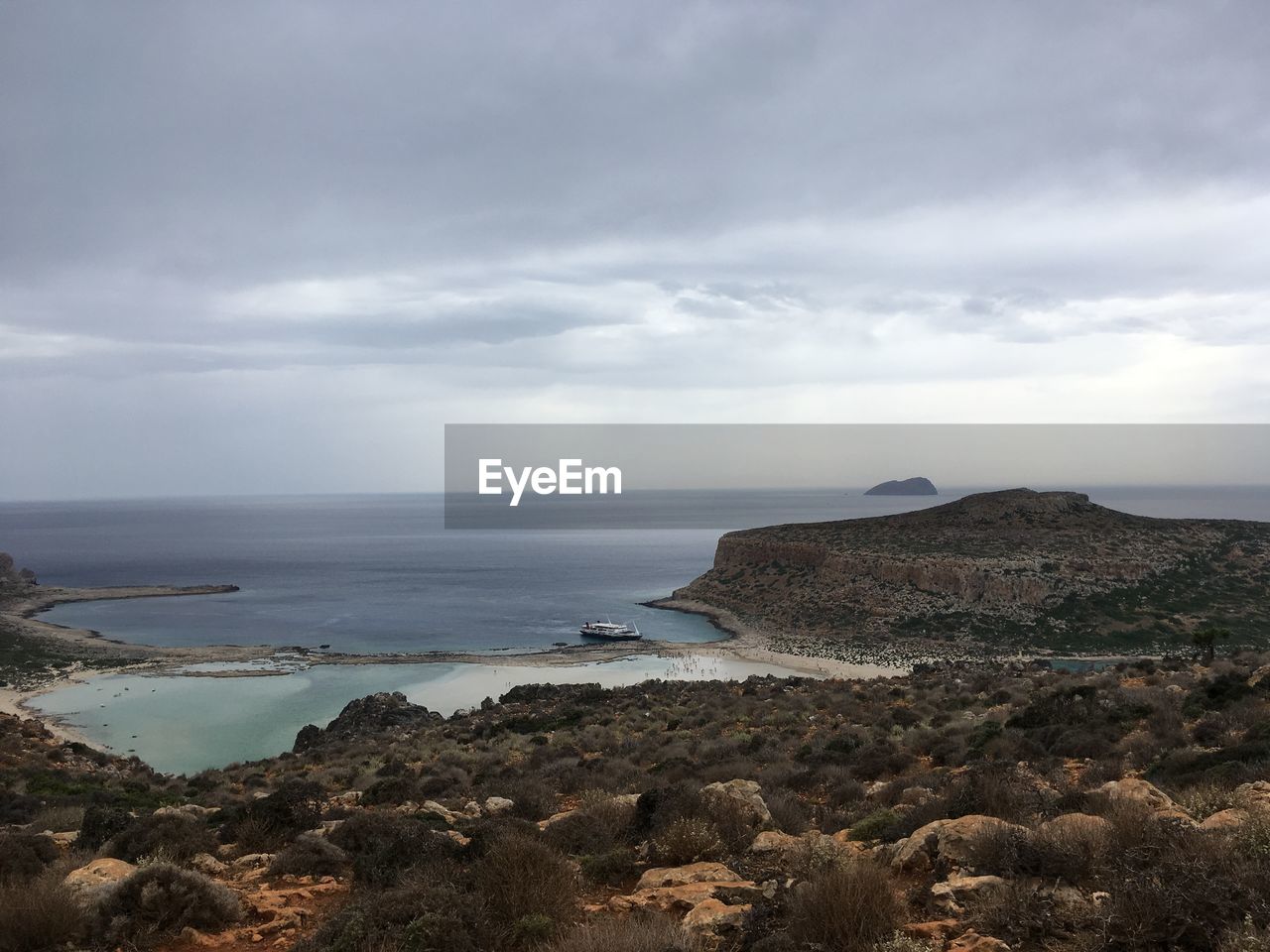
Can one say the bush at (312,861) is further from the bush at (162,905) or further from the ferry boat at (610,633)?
the ferry boat at (610,633)

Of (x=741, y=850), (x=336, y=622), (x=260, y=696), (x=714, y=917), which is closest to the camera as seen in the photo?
(x=714, y=917)

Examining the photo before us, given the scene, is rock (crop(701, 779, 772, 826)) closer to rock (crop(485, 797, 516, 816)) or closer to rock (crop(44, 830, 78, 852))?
rock (crop(485, 797, 516, 816))

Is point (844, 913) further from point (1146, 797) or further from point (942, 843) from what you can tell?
point (1146, 797)

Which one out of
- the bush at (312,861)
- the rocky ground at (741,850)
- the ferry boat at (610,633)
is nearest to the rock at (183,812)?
the rocky ground at (741,850)

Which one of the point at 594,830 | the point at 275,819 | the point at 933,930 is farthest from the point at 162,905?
the point at 933,930

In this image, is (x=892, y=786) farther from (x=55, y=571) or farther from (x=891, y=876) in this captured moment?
(x=55, y=571)
